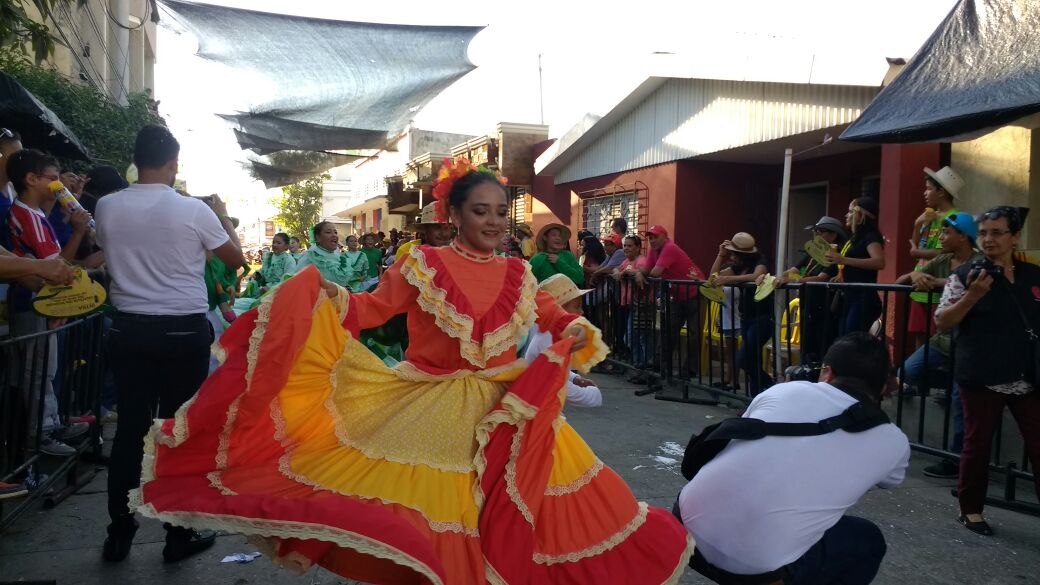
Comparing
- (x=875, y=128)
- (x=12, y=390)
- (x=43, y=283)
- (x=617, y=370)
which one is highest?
(x=875, y=128)

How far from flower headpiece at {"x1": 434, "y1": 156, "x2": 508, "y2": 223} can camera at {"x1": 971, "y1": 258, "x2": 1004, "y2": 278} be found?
2.73 m

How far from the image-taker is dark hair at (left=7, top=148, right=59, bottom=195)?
4.58m

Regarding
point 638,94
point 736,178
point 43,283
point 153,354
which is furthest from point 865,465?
point 638,94

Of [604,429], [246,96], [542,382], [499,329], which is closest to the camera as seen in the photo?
[542,382]

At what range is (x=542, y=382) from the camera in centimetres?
286

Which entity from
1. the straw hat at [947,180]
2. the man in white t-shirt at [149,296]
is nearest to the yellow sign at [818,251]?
the straw hat at [947,180]

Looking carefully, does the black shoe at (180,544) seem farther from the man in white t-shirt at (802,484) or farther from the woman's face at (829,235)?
the woman's face at (829,235)

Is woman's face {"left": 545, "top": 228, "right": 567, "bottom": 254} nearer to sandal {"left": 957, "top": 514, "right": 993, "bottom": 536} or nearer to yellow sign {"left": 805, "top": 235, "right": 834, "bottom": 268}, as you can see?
yellow sign {"left": 805, "top": 235, "right": 834, "bottom": 268}

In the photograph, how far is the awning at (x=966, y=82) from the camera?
498 centimetres

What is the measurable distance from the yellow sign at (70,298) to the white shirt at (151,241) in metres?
0.46

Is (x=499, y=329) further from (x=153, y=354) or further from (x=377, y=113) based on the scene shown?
(x=377, y=113)

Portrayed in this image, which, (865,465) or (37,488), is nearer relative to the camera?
(865,465)

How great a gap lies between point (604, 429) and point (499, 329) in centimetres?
379

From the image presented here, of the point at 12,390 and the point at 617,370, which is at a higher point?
the point at 12,390
